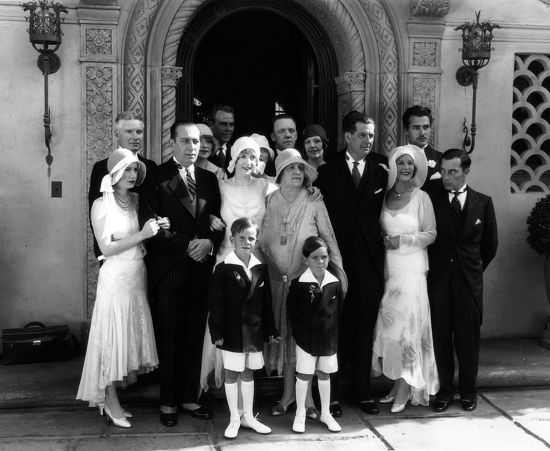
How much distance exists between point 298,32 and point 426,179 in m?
2.38

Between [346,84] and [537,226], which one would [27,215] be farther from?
[537,226]

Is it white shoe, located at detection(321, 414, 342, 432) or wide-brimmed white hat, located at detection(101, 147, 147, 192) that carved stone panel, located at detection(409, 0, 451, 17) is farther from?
white shoe, located at detection(321, 414, 342, 432)

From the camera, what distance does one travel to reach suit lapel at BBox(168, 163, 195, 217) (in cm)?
518

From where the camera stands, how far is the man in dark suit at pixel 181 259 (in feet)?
16.9

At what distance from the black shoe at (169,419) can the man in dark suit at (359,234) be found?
108 centimetres

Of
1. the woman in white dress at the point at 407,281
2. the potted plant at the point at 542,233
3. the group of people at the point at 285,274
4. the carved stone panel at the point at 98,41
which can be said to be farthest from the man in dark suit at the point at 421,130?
the carved stone panel at the point at 98,41

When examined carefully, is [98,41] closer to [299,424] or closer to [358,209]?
[358,209]

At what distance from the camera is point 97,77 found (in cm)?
621

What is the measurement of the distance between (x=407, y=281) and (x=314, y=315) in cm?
79

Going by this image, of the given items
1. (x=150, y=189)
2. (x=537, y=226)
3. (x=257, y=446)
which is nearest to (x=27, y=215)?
(x=150, y=189)

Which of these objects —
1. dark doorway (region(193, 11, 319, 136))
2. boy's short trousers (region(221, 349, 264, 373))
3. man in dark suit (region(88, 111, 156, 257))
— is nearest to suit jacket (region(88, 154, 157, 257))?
man in dark suit (region(88, 111, 156, 257))

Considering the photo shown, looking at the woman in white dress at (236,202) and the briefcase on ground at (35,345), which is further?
the briefcase on ground at (35,345)

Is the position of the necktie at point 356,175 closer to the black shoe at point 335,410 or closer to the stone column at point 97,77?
the black shoe at point 335,410

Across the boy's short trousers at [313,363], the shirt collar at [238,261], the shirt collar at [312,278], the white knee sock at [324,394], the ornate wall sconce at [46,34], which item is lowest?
the white knee sock at [324,394]
